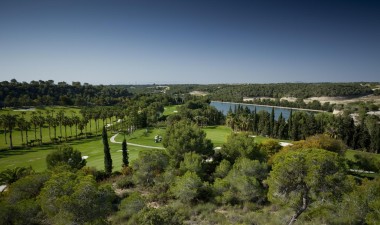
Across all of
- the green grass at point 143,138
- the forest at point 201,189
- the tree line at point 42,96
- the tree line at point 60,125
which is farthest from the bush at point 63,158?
the tree line at point 42,96

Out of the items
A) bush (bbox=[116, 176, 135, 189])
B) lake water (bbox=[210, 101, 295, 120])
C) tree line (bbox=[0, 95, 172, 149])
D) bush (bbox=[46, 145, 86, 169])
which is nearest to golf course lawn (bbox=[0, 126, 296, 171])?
tree line (bbox=[0, 95, 172, 149])

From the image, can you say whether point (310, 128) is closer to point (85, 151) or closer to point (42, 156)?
point (85, 151)

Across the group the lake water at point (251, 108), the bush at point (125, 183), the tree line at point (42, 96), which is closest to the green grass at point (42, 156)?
the bush at point (125, 183)

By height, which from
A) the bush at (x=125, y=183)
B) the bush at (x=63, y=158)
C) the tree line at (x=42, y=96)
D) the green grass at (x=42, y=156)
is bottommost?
the green grass at (x=42, y=156)

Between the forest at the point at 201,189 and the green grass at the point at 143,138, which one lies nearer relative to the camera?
the forest at the point at 201,189

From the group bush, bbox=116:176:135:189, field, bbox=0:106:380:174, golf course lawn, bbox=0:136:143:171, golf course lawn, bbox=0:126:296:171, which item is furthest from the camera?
field, bbox=0:106:380:174

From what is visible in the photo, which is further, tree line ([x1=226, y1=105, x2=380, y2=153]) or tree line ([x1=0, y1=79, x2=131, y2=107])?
tree line ([x1=0, y1=79, x2=131, y2=107])

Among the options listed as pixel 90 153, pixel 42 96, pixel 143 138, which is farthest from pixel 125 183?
pixel 42 96

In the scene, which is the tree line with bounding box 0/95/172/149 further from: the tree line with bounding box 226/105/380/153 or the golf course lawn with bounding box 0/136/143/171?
the tree line with bounding box 226/105/380/153

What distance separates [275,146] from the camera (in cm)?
4397

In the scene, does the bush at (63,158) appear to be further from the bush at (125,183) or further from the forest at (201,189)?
the bush at (125,183)

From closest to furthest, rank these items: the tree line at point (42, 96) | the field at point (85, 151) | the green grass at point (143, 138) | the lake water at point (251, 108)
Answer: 1. the field at point (85, 151)
2. the green grass at point (143, 138)
3. the tree line at point (42, 96)
4. the lake water at point (251, 108)

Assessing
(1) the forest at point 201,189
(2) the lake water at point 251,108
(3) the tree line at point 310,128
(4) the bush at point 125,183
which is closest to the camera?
(1) the forest at point 201,189

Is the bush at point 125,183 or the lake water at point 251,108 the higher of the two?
the bush at point 125,183
